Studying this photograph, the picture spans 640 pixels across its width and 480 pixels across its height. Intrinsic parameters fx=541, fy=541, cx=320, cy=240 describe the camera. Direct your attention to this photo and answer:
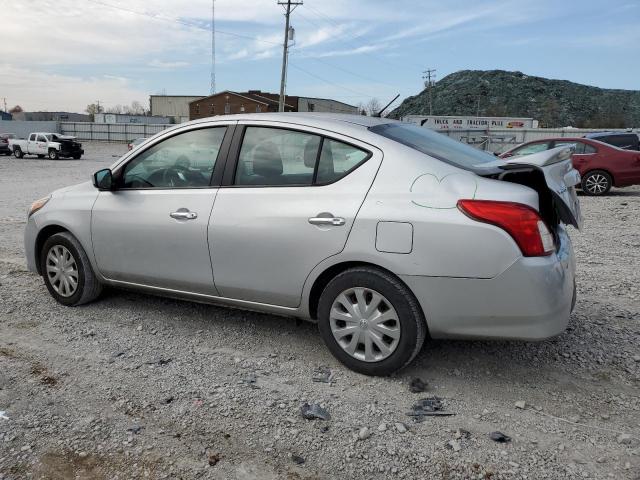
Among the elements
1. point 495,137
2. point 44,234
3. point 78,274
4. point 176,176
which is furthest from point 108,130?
point 176,176

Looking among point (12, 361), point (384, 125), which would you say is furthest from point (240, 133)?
point (12, 361)

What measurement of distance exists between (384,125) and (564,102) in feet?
407

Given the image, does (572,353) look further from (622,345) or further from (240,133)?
(240,133)

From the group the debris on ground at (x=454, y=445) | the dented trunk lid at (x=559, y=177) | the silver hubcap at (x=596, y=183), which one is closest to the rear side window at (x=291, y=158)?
the dented trunk lid at (x=559, y=177)

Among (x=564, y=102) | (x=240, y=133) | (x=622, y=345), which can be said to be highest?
(x=564, y=102)

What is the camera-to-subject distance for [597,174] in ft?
43.0

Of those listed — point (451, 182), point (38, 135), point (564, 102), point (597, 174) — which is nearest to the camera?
point (451, 182)

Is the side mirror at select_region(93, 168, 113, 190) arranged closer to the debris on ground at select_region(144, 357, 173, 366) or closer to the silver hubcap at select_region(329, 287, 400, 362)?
the debris on ground at select_region(144, 357, 173, 366)

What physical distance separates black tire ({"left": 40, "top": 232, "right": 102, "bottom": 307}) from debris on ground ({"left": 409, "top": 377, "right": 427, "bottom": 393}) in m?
2.86

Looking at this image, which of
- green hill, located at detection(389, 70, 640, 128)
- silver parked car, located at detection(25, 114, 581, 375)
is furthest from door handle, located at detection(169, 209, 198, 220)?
green hill, located at detection(389, 70, 640, 128)

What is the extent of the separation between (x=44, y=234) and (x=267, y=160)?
2.37 metres

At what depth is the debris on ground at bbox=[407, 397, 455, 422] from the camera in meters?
3.02

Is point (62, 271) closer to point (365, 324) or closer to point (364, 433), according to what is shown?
point (365, 324)

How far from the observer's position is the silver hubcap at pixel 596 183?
42.8 feet
